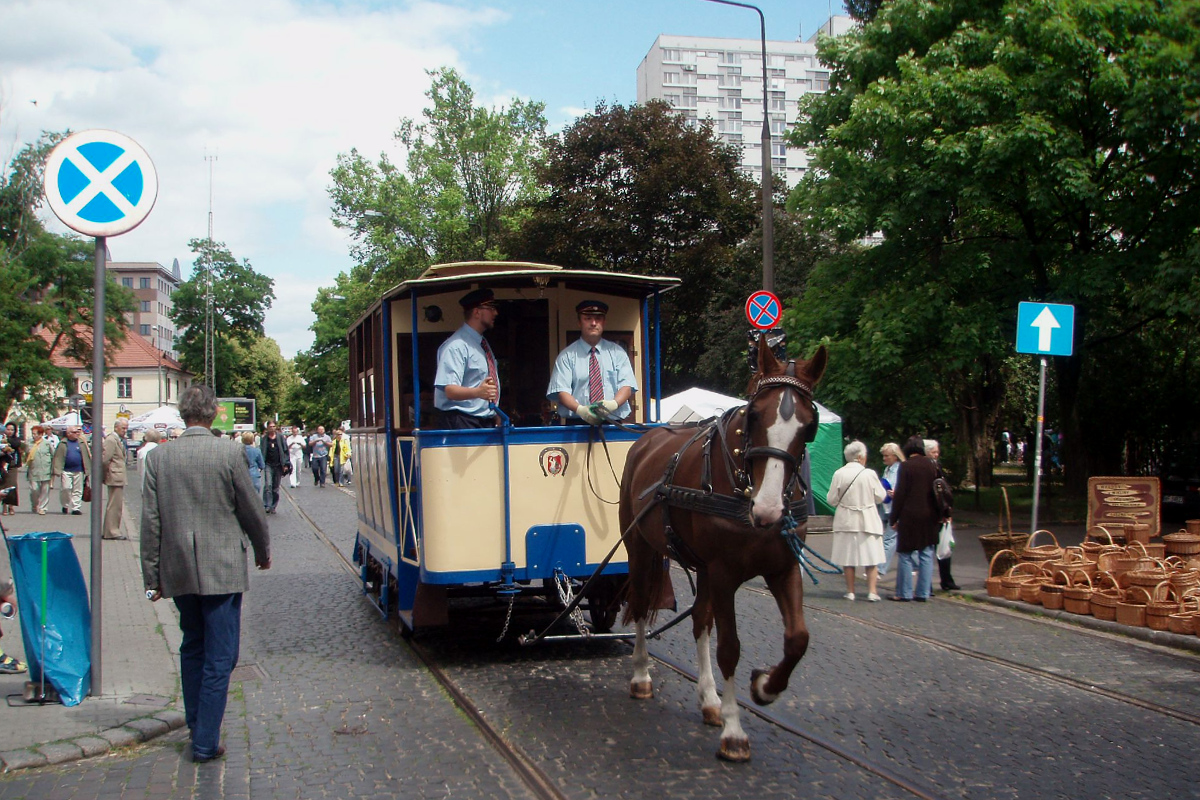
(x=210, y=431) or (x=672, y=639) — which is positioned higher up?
(x=210, y=431)

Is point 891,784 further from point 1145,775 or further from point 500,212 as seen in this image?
point 500,212

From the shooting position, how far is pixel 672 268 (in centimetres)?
3656

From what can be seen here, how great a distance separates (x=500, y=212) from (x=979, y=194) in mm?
32412

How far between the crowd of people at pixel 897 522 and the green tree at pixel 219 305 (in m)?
81.8

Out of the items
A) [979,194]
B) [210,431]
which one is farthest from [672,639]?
[979,194]

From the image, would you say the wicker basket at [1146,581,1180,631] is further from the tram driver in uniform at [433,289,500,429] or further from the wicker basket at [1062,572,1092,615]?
the tram driver in uniform at [433,289,500,429]

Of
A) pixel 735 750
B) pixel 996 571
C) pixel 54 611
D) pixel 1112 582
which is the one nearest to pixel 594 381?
pixel 735 750

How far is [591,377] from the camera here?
7941 millimetres

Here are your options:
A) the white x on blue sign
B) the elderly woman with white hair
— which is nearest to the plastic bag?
the elderly woman with white hair

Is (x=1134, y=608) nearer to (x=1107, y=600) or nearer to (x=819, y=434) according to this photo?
(x=1107, y=600)

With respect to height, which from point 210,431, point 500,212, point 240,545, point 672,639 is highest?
point 500,212

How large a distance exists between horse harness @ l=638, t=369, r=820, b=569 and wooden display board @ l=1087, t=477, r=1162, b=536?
8169 millimetres

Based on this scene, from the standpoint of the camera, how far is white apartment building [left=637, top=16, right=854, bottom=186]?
102188mm

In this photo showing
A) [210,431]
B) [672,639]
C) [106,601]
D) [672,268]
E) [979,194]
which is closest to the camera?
[210,431]
